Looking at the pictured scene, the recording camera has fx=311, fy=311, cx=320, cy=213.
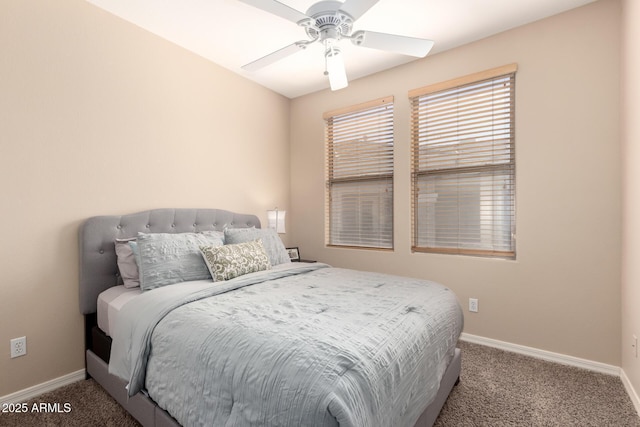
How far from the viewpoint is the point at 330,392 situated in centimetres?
94

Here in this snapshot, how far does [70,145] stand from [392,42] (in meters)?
2.33

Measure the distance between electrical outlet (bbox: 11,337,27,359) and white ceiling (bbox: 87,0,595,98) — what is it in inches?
94.4

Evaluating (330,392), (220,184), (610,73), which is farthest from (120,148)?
(610,73)

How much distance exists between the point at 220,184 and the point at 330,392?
8.89ft

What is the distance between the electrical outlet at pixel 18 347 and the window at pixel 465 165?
10.3 ft

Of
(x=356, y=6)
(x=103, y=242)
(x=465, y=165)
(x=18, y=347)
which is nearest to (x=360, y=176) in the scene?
(x=465, y=165)

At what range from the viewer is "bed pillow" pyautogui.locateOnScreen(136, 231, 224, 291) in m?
2.06

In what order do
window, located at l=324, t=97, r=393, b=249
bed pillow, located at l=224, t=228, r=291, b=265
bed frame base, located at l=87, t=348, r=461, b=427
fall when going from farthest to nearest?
window, located at l=324, t=97, r=393, b=249 < bed pillow, located at l=224, t=228, r=291, b=265 < bed frame base, located at l=87, t=348, r=461, b=427

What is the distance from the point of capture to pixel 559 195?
2.44m

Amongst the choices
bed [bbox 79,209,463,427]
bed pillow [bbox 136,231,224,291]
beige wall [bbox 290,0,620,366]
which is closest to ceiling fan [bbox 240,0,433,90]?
beige wall [bbox 290,0,620,366]

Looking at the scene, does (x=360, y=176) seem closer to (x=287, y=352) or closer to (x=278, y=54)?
(x=278, y=54)

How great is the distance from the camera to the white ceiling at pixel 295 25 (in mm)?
2312

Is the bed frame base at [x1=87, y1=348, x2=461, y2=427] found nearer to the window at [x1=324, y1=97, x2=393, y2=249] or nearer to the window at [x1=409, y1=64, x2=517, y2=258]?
the window at [x1=409, y1=64, x2=517, y2=258]

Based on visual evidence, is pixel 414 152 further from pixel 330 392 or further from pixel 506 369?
pixel 330 392
